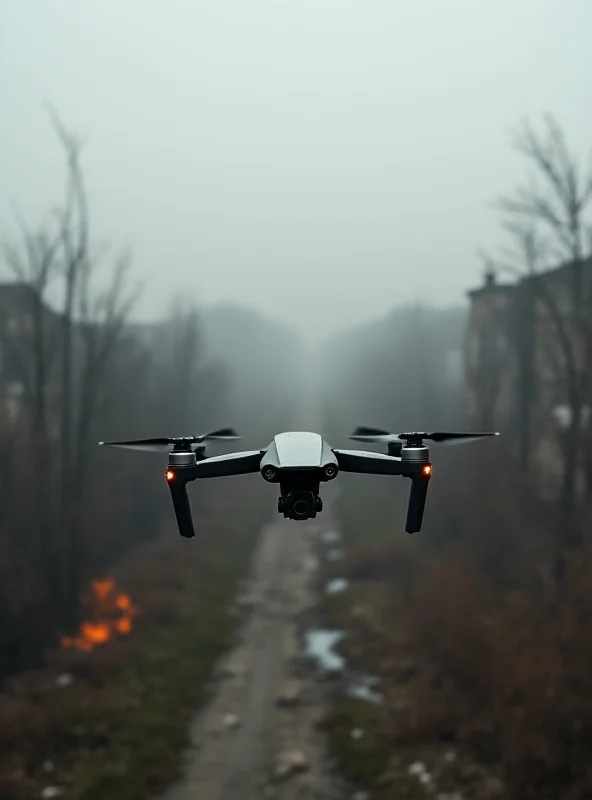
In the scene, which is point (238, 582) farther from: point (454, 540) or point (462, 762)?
point (462, 762)

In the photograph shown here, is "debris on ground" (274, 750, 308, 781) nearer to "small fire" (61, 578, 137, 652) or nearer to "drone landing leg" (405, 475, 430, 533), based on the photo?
"small fire" (61, 578, 137, 652)

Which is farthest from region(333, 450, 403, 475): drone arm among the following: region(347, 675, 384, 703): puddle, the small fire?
the small fire

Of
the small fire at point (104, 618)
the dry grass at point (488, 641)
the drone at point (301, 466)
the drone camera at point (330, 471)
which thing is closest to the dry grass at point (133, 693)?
the small fire at point (104, 618)

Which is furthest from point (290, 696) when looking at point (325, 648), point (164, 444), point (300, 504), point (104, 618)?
point (300, 504)

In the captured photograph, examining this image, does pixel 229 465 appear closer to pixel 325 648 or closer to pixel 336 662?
pixel 336 662

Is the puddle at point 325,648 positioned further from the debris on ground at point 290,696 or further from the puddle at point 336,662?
the debris on ground at point 290,696

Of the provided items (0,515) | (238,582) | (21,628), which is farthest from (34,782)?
(238,582)
